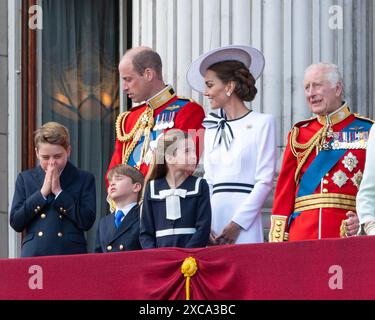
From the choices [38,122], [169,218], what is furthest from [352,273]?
[38,122]

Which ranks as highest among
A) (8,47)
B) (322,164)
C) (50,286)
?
(8,47)

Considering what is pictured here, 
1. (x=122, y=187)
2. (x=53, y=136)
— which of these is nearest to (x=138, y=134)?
(x=53, y=136)

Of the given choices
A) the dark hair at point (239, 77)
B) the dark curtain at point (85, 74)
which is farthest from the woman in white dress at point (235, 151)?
the dark curtain at point (85, 74)

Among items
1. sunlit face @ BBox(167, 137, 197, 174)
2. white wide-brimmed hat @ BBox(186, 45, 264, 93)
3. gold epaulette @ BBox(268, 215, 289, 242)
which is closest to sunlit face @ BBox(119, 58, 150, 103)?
white wide-brimmed hat @ BBox(186, 45, 264, 93)

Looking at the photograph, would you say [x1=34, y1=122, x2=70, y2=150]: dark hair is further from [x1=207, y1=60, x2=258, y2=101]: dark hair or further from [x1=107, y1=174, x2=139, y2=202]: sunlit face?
[x1=207, y1=60, x2=258, y2=101]: dark hair

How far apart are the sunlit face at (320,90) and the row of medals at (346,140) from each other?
0.61 feet

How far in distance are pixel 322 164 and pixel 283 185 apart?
274 millimetres

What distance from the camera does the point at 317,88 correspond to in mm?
10672

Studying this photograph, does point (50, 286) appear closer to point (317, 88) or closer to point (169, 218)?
point (169, 218)

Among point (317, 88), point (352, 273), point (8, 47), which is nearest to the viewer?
point (352, 273)

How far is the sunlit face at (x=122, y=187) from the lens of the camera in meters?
10.9

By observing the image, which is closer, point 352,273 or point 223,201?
point 352,273

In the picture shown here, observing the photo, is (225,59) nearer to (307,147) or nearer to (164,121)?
(164,121)

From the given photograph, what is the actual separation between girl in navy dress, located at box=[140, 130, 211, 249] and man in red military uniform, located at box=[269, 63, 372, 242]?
632mm
